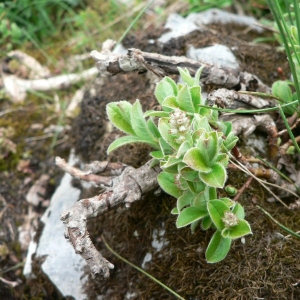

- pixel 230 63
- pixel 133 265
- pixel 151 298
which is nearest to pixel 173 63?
pixel 230 63

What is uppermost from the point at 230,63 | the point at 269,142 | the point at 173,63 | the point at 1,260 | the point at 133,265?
the point at 173,63

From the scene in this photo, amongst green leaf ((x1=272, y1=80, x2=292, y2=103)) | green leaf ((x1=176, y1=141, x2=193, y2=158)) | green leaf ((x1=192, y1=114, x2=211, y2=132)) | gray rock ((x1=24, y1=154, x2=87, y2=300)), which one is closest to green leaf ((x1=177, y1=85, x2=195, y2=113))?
green leaf ((x1=192, y1=114, x2=211, y2=132))

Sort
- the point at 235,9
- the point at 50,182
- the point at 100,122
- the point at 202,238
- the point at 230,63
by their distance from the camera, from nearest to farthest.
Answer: the point at 202,238 < the point at 230,63 < the point at 100,122 < the point at 50,182 < the point at 235,9

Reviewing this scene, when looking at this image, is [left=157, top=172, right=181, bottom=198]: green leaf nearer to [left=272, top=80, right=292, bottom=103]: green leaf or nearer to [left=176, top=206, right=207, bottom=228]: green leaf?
[left=176, top=206, right=207, bottom=228]: green leaf

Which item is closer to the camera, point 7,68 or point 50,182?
point 50,182

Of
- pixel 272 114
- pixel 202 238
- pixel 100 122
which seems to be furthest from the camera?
pixel 100 122

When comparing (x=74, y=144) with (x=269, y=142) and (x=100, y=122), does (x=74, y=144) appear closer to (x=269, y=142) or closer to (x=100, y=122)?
(x=100, y=122)

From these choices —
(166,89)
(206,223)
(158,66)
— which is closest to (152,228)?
(206,223)
